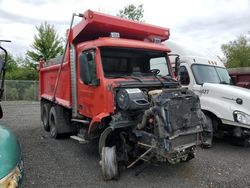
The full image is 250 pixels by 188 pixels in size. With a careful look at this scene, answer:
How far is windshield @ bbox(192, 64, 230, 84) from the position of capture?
324 inches

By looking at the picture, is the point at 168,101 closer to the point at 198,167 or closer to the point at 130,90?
the point at 130,90

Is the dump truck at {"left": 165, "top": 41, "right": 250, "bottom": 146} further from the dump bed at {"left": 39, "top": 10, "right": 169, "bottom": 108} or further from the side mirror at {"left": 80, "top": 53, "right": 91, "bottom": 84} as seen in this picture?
the side mirror at {"left": 80, "top": 53, "right": 91, "bottom": 84}

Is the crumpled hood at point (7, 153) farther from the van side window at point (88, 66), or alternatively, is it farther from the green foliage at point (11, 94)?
the green foliage at point (11, 94)

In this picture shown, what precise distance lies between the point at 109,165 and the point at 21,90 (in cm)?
2012

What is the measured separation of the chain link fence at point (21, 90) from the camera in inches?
914

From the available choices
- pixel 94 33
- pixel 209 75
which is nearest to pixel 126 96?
pixel 94 33

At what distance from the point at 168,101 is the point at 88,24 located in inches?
99.4

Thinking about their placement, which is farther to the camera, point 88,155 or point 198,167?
point 88,155

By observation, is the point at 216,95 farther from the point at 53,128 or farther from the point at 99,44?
the point at 53,128

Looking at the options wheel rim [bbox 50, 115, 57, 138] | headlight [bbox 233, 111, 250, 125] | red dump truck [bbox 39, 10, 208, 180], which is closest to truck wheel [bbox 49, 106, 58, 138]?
wheel rim [bbox 50, 115, 57, 138]

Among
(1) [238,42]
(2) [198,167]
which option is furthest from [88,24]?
(1) [238,42]

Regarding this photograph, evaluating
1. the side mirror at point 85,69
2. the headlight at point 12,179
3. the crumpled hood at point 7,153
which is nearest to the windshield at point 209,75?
the side mirror at point 85,69

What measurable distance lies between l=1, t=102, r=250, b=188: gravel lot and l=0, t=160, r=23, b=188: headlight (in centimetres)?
213

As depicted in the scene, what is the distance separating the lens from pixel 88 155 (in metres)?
6.80
